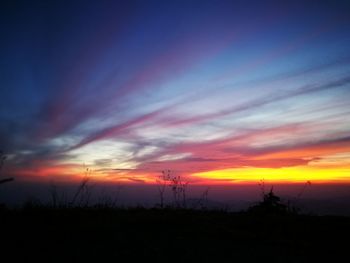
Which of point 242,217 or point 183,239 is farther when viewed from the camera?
point 242,217

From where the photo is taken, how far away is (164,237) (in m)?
5.99

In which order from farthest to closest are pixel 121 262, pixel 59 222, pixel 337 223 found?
pixel 337 223, pixel 59 222, pixel 121 262

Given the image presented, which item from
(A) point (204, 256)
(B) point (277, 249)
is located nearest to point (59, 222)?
(A) point (204, 256)

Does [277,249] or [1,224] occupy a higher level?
[1,224]

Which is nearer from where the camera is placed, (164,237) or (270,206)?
(164,237)

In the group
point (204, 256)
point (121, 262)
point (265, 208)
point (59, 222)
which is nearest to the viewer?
point (121, 262)

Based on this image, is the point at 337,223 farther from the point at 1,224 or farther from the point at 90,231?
the point at 1,224

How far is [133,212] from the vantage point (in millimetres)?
7957

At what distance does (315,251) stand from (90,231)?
148 inches

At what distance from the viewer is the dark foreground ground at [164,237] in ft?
16.3

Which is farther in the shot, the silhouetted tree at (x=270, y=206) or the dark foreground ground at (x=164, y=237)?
the silhouetted tree at (x=270, y=206)

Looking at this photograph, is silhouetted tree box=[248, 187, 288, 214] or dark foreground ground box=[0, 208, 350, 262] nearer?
dark foreground ground box=[0, 208, 350, 262]

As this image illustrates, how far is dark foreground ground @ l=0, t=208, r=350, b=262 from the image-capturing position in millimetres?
4973

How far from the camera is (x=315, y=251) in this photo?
18.8 ft
